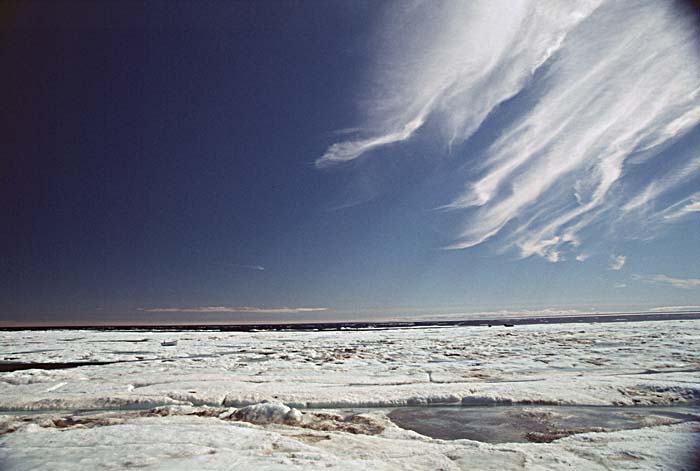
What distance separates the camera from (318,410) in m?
7.58

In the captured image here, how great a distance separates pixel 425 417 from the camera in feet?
23.0

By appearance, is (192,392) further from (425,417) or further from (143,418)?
(425,417)

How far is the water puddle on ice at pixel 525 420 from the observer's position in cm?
589

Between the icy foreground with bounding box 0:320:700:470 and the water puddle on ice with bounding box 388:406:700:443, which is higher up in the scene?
the icy foreground with bounding box 0:320:700:470

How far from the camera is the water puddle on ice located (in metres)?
5.89

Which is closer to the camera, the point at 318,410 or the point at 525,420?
the point at 525,420

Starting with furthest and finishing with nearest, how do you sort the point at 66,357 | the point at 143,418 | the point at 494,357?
1. the point at 66,357
2. the point at 494,357
3. the point at 143,418

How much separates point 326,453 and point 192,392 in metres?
5.29

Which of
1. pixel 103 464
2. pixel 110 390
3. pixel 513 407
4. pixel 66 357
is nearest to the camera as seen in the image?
pixel 103 464

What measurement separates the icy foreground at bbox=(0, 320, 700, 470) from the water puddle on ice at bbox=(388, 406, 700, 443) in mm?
267

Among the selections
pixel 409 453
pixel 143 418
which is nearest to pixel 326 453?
pixel 409 453

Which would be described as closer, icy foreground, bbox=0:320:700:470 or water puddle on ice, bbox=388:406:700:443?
icy foreground, bbox=0:320:700:470

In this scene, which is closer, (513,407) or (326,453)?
(326,453)

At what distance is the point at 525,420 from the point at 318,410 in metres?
4.11
